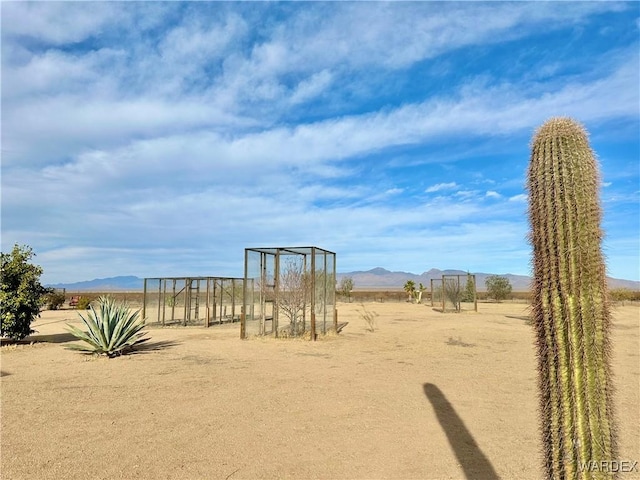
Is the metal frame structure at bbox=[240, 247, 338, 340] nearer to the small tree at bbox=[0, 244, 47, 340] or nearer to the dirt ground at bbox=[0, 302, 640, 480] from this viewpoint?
the dirt ground at bbox=[0, 302, 640, 480]

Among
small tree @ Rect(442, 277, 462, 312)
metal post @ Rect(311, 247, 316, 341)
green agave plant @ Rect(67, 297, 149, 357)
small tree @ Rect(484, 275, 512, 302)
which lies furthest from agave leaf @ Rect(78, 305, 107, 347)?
small tree @ Rect(484, 275, 512, 302)

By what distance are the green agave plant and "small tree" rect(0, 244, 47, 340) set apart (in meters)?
2.21

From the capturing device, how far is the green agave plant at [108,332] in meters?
10.6

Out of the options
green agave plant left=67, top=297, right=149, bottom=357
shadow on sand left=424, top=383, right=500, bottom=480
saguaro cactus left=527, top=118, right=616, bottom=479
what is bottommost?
shadow on sand left=424, top=383, right=500, bottom=480

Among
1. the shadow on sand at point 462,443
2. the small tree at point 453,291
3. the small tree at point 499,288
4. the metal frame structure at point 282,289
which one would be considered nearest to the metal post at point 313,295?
the metal frame structure at point 282,289

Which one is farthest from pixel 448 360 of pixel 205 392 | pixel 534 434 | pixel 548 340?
pixel 548 340

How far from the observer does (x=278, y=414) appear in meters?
6.07

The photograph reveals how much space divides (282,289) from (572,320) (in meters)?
12.1

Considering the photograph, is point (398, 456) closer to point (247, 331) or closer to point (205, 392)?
point (205, 392)

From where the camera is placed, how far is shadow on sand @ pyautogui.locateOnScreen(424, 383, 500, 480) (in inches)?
168

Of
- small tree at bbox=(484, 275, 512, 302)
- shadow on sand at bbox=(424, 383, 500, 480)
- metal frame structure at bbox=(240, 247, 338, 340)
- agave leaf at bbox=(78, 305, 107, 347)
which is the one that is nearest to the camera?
shadow on sand at bbox=(424, 383, 500, 480)

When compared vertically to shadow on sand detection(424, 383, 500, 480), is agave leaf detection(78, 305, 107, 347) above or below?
Answer: above

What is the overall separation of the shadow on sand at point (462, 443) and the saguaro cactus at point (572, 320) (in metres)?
1.64

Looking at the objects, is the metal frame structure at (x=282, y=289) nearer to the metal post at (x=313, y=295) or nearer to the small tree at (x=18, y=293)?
the metal post at (x=313, y=295)
